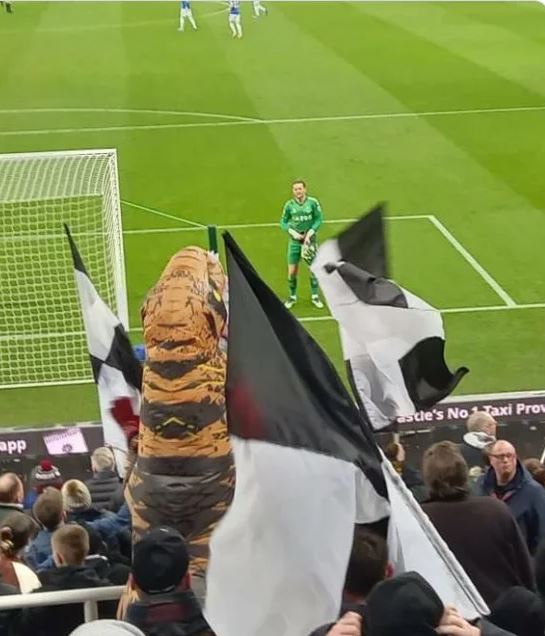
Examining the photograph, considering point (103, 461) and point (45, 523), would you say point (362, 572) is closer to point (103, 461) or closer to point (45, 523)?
point (45, 523)

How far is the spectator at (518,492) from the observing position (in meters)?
5.61

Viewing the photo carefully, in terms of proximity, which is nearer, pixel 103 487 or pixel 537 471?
pixel 537 471

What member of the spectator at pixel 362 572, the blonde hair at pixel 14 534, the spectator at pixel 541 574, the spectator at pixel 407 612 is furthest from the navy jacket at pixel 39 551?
the spectator at pixel 407 612

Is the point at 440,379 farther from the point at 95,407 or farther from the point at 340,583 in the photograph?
the point at 95,407

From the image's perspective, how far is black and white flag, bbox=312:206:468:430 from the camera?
5641 millimetres

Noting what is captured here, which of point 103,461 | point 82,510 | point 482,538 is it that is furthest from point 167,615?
point 103,461

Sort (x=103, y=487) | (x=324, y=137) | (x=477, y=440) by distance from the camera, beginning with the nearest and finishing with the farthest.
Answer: (x=103, y=487) < (x=477, y=440) < (x=324, y=137)

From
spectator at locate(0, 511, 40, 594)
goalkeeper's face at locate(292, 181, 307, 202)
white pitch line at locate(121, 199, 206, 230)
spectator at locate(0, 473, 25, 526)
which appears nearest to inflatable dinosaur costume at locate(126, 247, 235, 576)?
spectator at locate(0, 511, 40, 594)

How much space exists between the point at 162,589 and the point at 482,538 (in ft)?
5.23

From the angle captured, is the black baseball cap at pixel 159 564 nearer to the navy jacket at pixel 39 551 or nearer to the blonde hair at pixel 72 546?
the blonde hair at pixel 72 546

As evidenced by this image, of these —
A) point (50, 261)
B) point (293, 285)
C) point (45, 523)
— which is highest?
→ point (45, 523)

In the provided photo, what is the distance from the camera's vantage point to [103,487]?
702 centimetres

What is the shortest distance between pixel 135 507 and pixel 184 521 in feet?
0.71

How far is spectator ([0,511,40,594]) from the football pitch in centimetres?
548
